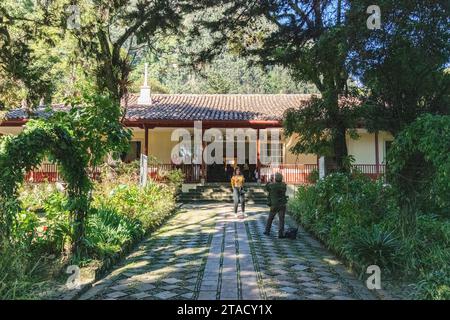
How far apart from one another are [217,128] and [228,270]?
15496 millimetres

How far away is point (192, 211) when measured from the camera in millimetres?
14422

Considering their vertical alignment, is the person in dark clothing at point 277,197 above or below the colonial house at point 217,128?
below

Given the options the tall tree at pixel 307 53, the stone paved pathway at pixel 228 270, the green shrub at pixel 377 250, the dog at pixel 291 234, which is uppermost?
the tall tree at pixel 307 53

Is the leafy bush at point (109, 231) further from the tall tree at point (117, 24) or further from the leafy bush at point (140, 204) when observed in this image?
the tall tree at point (117, 24)

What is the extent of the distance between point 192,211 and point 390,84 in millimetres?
8793

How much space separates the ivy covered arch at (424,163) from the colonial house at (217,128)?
35.4ft

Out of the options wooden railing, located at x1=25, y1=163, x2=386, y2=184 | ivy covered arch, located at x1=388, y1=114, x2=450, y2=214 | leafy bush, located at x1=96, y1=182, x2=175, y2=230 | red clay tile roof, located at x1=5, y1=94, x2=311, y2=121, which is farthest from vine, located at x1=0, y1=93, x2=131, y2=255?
red clay tile roof, located at x1=5, y1=94, x2=311, y2=121

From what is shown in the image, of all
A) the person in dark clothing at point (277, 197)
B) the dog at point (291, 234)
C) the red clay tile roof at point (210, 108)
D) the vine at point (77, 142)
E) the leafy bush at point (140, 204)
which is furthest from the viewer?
the red clay tile roof at point (210, 108)

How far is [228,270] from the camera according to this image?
6.30 meters

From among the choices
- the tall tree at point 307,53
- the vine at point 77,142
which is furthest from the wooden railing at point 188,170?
the vine at point 77,142

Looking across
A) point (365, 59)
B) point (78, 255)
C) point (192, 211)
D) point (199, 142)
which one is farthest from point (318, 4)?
point (199, 142)

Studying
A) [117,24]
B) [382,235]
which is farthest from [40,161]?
[117,24]

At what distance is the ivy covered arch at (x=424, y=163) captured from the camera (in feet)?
17.3

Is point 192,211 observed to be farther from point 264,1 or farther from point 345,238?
point 345,238
